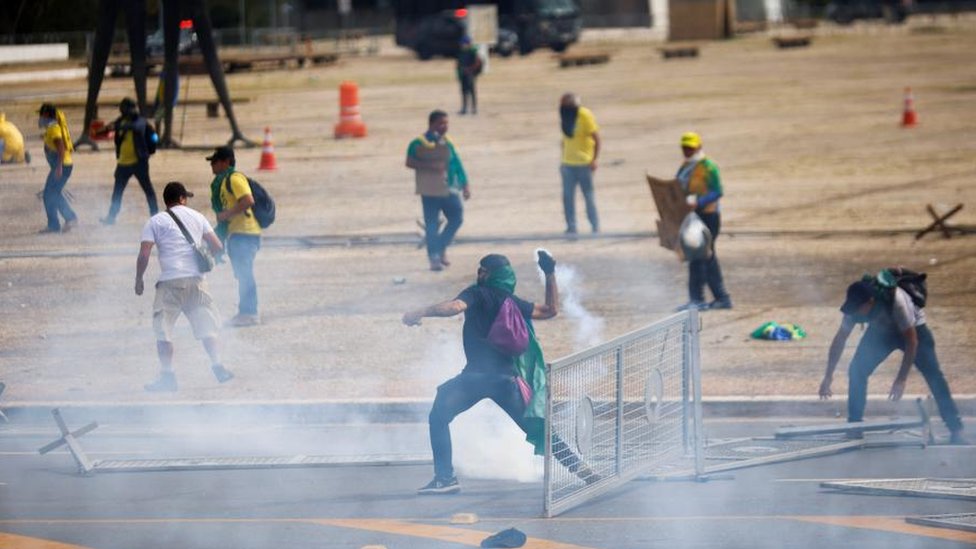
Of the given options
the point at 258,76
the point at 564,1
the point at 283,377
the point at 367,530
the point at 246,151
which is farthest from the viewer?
the point at 564,1

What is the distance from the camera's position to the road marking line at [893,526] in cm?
875

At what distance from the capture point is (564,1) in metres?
60.7

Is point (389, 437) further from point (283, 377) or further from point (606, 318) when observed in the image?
point (606, 318)

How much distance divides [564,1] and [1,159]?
4059cm

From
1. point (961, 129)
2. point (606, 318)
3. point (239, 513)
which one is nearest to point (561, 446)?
point (239, 513)

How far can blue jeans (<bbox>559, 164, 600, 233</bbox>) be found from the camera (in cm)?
1911

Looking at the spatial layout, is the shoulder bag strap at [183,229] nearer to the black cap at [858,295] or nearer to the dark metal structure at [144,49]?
the black cap at [858,295]

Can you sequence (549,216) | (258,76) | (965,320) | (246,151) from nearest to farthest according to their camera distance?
1. (965,320)
2. (549,216)
3. (246,151)
4. (258,76)

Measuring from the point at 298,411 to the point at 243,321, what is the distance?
3039 mm

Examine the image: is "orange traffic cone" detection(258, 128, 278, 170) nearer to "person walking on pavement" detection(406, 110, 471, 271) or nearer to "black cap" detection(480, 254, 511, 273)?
"person walking on pavement" detection(406, 110, 471, 271)

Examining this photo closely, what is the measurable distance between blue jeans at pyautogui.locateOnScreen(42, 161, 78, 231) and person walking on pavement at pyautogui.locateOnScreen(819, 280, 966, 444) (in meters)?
11.4

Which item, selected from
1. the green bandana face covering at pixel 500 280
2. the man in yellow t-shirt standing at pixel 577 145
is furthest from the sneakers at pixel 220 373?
the man in yellow t-shirt standing at pixel 577 145

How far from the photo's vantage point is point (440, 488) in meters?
9.77

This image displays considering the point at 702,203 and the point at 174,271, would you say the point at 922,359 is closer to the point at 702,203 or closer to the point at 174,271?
the point at 702,203
